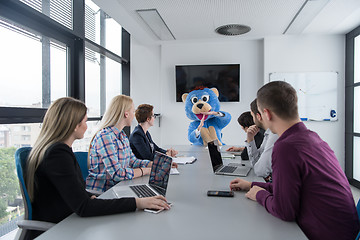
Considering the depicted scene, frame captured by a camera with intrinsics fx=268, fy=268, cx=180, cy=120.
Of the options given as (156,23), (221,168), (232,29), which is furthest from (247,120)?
(156,23)

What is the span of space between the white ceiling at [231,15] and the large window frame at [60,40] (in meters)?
0.47

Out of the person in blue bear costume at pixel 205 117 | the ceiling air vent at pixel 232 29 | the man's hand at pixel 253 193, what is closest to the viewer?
the man's hand at pixel 253 193

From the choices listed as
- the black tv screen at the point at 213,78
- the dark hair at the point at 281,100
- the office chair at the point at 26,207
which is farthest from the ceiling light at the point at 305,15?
the office chair at the point at 26,207

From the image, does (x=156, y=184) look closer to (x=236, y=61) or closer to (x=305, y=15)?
(x=305, y=15)

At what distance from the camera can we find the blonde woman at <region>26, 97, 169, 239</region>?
1206 millimetres

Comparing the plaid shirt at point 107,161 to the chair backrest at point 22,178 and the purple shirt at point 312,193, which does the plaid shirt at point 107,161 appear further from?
the purple shirt at point 312,193

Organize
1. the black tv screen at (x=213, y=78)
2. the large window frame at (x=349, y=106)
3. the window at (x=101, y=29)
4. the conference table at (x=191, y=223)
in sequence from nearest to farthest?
the conference table at (x=191, y=223) < the window at (x=101, y=29) < the large window frame at (x=349, y=106) < the black tv screen at (x=213, y=78)

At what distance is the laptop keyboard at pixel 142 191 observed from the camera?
1490 mm

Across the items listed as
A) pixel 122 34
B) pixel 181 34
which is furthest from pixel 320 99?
pixel 122 34

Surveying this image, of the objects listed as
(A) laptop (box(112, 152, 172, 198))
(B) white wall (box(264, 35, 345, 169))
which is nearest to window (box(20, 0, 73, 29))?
(A) laptop (box(112, 152, 172, 198))

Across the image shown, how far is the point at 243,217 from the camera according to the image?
3.92 feet

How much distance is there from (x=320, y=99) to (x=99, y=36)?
12.2 ft

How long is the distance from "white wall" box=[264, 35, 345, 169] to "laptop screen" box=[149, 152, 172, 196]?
12.1 feet

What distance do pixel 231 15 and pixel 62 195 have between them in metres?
3.28
